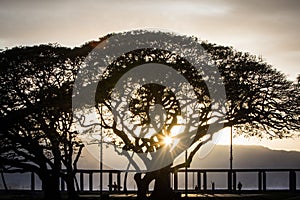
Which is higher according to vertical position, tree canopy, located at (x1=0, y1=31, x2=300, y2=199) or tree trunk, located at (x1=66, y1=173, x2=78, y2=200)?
tree canopy, located at (x1=0, y1=31, x2=300, y2=199)

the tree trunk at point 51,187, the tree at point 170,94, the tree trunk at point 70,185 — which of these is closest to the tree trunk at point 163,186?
the tree at point 170,94

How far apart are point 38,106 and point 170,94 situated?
10.9 m

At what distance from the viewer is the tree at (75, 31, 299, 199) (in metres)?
62.2

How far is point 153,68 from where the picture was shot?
61.5 metres

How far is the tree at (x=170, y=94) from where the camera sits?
62188 mm

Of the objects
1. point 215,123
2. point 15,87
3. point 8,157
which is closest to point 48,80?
point 15,87

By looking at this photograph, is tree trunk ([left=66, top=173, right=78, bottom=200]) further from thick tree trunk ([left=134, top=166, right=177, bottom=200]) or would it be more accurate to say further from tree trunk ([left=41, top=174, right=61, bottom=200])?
thick tree trunk ([left=134, top=166, right=177, bottom=200])

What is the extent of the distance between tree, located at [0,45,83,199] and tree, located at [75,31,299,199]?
2012mm

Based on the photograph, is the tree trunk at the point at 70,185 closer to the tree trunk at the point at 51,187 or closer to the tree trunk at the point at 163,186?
the tree trunk at the point at 51,187

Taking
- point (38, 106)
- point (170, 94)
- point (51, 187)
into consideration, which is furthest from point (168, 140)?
point (38, 106)

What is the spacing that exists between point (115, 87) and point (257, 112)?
11829 millimetres

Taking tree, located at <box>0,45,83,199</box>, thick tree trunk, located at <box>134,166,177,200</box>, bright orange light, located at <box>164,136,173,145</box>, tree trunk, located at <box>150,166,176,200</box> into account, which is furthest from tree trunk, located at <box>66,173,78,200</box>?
bright orange light, located at <box>164,136,173,145</box>

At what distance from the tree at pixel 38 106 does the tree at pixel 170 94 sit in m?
2.01

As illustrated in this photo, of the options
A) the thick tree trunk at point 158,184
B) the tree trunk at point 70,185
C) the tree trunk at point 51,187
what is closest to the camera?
the tree trunk at point 70,185
